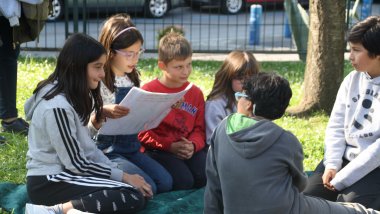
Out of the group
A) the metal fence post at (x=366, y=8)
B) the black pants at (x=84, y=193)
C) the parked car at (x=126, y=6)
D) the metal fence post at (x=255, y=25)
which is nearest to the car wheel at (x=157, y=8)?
the parked car at (x=126, y=6)

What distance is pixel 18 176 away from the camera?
15.5 ft

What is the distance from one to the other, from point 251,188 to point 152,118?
129 centimetres

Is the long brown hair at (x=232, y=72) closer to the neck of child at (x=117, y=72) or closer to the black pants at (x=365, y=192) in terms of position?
the neck of child at (x=117, y=72)

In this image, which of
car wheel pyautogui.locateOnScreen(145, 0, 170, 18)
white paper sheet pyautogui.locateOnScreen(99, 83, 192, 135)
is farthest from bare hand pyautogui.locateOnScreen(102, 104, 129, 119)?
car wheel pyautogui.locateOnScreen(145, 0, 170, 18)

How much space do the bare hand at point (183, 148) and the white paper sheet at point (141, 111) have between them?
0.75 feet

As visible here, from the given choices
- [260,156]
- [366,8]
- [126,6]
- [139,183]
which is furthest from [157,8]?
[260,156]

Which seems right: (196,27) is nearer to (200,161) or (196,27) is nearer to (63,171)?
(200,161)

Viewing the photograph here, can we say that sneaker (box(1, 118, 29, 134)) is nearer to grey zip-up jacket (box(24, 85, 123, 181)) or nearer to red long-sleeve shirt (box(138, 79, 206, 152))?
red long-sleeve shirt (box(138, 79, 206, 152))

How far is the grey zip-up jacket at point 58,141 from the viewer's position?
3.68 m

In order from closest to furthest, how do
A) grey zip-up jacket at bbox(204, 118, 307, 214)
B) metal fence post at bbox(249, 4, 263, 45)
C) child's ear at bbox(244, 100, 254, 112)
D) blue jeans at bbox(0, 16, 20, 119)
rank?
grey zip-up jacket at bbox(204, 118, 307, 214) → child's ear at bbox(244, 100, 254, 112) → blue jeans at bbox(0, 16, 20, 119) → metal fence post at bbox(249, 4, 263, 45)

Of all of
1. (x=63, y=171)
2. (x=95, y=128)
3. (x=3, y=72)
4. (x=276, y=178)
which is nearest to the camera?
(x=276, y=178)

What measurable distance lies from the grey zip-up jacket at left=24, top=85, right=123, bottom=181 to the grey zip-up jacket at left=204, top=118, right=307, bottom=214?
2.73 feet

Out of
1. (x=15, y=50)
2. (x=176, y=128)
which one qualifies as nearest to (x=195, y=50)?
(x=15, y=50)

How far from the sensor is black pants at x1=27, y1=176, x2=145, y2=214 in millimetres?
3791
